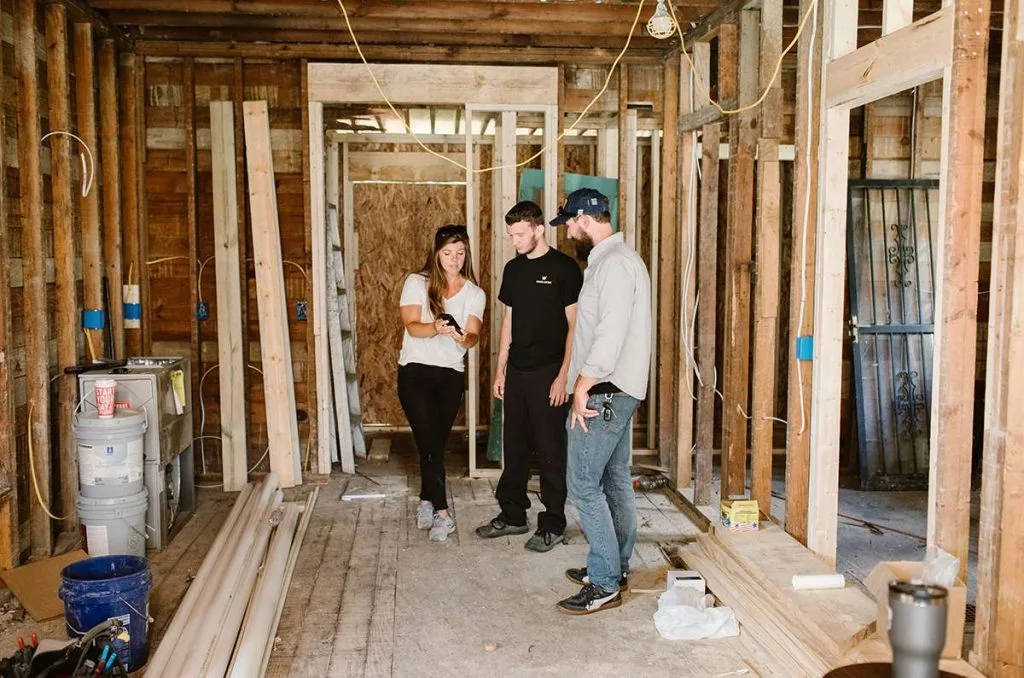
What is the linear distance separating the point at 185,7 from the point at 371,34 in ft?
3.70

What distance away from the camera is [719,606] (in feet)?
12.2

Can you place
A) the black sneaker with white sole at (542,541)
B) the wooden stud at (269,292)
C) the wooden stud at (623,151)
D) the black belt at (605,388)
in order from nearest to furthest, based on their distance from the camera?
the black belt at (605,388) < the black sneaker with white sole at (542,541) < the wooden stud at (269,292) < the wooden stud at (623,151)

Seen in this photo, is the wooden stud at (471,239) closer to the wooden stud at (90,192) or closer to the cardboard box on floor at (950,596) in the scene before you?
the wooden stud at (90,192)

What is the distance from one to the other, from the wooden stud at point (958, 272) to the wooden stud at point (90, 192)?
164 inches

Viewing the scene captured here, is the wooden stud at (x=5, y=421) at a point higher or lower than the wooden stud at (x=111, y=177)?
lower

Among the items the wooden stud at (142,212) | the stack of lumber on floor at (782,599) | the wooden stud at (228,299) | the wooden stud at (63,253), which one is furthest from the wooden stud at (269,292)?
the stack of lumber on floor at (782,599)

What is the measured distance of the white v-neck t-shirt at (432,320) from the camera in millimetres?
4500

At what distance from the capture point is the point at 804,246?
12.7ft

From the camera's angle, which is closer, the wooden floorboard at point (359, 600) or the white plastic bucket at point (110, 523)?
the wooden floorboard at point (359, 600)

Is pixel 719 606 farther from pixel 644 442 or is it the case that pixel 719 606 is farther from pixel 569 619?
pixel 644 442

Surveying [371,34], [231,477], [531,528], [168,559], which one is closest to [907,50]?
[531,528]

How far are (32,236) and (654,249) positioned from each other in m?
3.74

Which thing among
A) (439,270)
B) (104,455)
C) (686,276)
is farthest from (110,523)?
(686,276)

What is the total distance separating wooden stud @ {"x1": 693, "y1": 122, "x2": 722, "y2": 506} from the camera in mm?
4910
